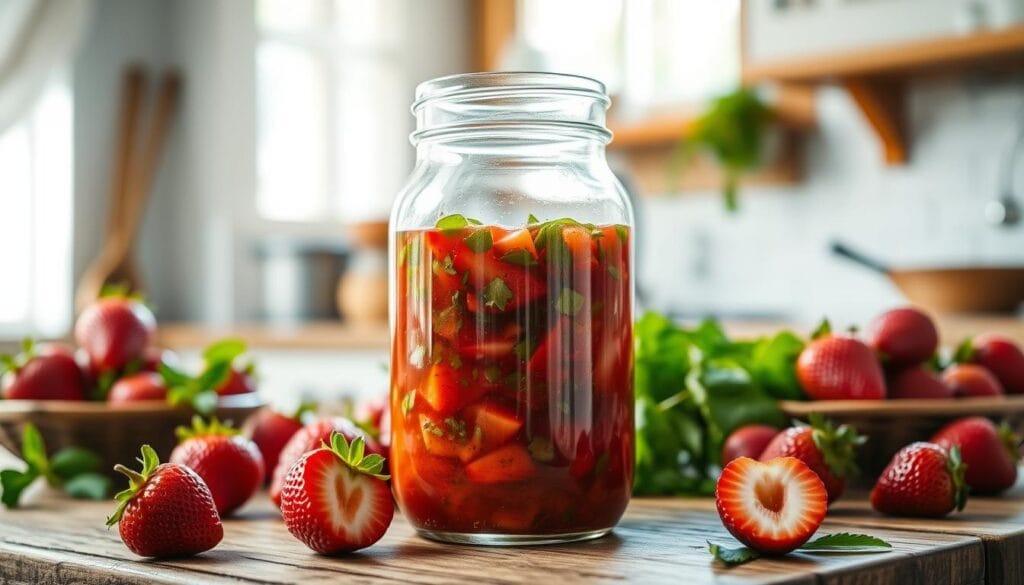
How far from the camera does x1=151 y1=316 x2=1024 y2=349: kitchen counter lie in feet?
7.38

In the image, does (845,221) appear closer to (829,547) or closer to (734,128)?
(734,128)

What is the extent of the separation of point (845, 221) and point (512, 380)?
280cm

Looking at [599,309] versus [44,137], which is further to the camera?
[44,137]

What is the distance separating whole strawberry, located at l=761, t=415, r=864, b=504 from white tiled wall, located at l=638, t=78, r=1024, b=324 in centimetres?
237

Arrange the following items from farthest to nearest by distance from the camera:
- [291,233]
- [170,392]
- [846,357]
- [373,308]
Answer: [291,233] → [373,308] → [170,392] → [846,357]

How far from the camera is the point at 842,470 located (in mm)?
833

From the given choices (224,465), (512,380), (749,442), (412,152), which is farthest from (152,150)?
(512,380)

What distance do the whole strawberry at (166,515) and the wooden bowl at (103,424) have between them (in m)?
0.36

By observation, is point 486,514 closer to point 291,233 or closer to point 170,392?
point 170,392

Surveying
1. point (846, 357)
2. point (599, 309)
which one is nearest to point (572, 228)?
point (599, 309)

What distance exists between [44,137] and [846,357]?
10.4ft

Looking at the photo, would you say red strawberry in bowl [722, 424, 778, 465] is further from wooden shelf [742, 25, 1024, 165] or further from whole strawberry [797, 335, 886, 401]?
wooden shelf [742, 25, 1024, 165]

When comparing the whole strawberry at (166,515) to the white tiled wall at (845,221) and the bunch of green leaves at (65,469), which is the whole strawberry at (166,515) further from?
the white tiled wall at (845,221)

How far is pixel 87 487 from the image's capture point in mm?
1030
